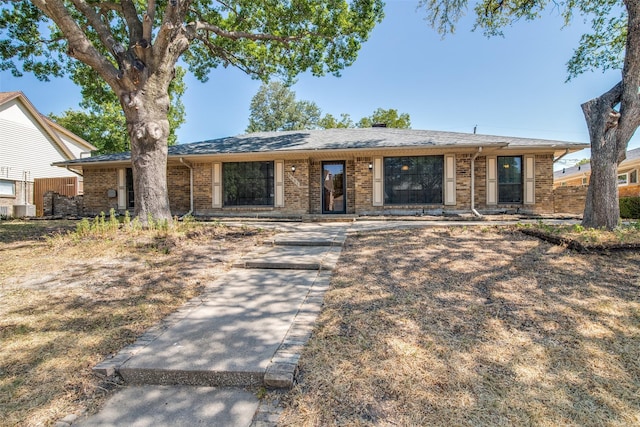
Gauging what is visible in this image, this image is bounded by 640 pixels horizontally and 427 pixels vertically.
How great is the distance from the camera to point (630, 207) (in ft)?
37.0

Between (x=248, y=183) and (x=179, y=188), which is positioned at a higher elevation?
(x=248, y=183)

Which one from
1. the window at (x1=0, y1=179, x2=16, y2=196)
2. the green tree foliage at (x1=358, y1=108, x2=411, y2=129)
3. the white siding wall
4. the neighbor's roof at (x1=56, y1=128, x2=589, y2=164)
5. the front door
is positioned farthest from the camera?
the green tree foliage at (x1=358, y1=108, x2=411, y2=129)

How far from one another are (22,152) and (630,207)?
29.0 metres

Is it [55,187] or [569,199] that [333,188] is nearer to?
[569,199]

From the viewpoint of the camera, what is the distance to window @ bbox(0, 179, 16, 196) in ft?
52.9

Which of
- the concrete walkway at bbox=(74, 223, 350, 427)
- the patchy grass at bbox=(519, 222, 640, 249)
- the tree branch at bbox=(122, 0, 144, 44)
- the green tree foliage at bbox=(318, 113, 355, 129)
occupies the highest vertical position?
the green tree foliage at bbox=(318, 113, 355, 129)

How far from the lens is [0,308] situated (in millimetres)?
3037

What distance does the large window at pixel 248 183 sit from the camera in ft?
37.5

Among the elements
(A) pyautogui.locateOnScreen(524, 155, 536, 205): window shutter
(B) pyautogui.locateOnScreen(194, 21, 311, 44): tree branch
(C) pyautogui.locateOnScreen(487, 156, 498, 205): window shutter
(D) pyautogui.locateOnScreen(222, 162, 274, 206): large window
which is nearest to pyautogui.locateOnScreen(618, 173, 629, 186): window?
(A) pyautogui.locateOnScreen(524, 155, 536, 205): window shutter

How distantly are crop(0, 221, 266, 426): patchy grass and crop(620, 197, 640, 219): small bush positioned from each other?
44.6 feet

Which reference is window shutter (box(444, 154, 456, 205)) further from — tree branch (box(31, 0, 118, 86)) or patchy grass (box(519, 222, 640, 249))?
tree branch (box(31, 0, 118, 86))

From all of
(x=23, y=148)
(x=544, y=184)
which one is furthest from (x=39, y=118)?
(x=544, y=184)

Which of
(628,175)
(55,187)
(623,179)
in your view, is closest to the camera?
(55,187)

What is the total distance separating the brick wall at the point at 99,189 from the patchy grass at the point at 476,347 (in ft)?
39.6
